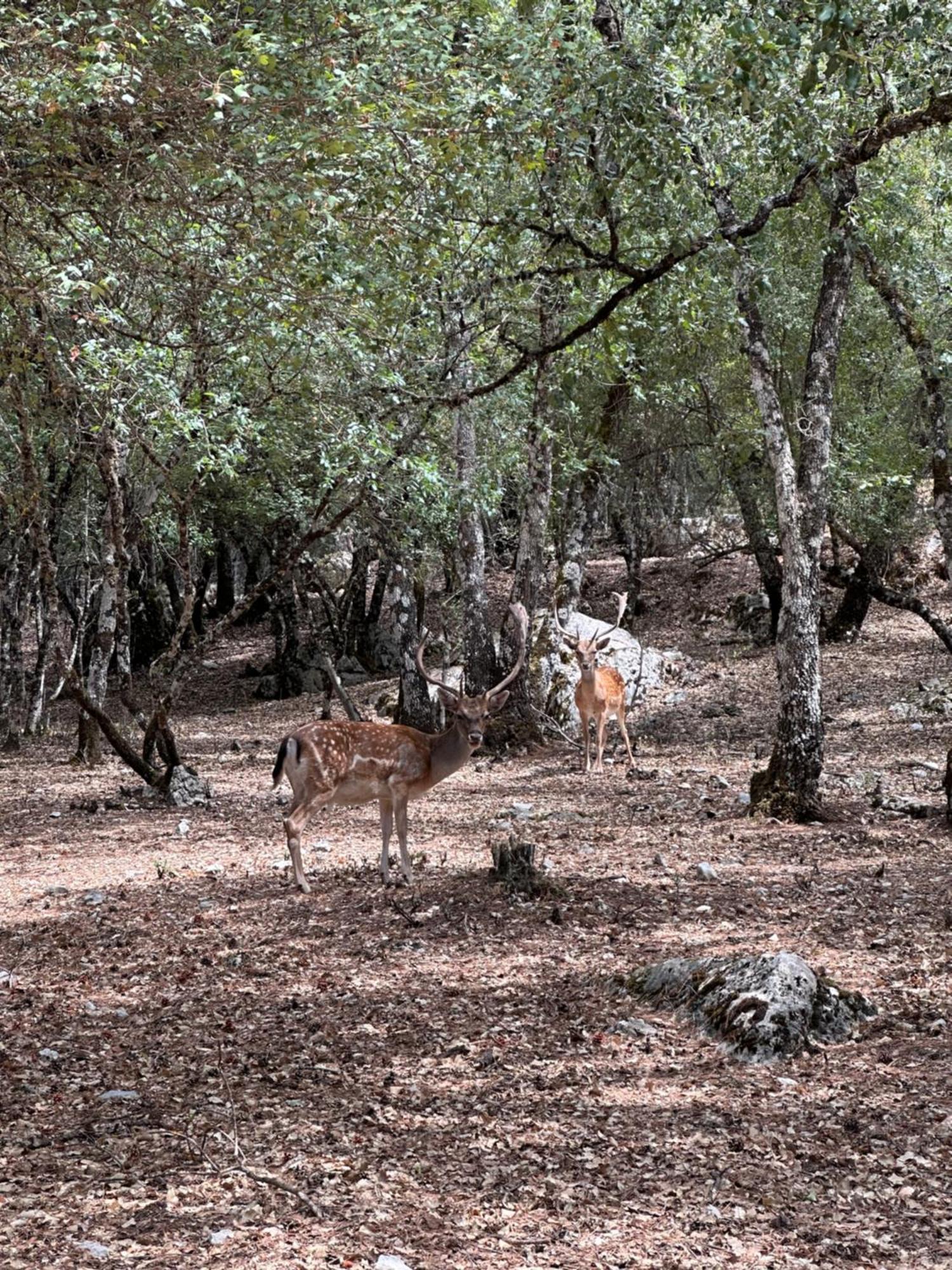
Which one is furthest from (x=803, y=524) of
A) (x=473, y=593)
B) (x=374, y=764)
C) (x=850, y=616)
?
(x=850, y=616)

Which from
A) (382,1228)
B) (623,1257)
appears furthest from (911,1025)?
(382,1228)

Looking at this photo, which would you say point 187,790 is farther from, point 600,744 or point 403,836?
point 403,836

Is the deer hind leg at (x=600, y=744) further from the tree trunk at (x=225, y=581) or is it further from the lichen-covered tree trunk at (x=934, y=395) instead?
the tree trunk at (x=225, y=581)

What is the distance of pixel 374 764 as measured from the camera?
9922 mm

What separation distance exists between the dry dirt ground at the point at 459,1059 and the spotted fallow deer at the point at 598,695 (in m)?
3.01

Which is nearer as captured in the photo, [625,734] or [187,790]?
[187,790]

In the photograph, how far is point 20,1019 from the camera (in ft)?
22.5

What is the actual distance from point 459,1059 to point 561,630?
12.5 meters

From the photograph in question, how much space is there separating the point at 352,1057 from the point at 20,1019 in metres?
1.86

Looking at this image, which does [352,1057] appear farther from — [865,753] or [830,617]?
[830,617]

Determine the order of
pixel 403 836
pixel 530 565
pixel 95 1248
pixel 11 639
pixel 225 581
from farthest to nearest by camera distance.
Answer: pixel 225 581
pixel 11 639
pixel 530 565
pixel 403 836
pixel 95 1248

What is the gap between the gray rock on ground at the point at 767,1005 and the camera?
608 centimetres

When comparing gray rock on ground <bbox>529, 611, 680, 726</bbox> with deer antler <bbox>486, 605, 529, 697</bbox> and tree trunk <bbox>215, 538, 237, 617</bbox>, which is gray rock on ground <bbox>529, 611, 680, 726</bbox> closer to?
deer antler <bbox>486, 605, 529, 697</bbox>

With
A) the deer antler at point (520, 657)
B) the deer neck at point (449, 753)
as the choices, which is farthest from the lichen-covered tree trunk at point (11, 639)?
the deer neck at point (449, 753)
